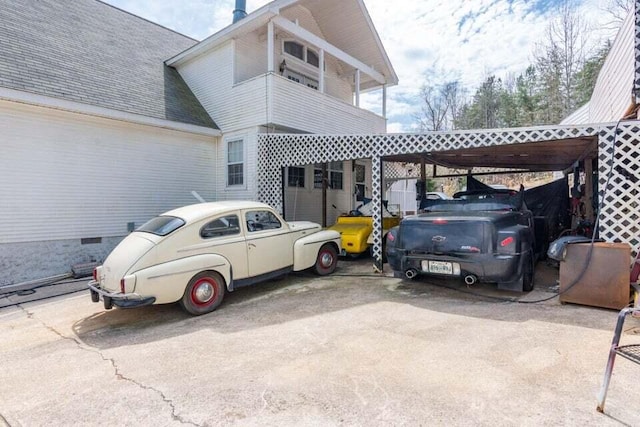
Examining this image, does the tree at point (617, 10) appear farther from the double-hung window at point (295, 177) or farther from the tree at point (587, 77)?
the double-hung window at point (295, 177)

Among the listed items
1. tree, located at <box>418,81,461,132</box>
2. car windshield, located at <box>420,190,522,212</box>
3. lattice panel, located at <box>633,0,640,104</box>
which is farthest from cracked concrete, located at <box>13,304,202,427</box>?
tree, located at <box>418,81,461,132</box>

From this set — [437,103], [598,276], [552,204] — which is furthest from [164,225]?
[437,103]

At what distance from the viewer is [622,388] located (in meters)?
2.85

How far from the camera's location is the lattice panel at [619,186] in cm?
574

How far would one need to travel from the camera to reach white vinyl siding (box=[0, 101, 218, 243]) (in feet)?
24.6

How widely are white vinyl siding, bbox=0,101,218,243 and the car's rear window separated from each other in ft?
13.8

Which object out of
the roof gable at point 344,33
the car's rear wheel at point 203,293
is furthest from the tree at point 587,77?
the car's rear wheel at point 203,293

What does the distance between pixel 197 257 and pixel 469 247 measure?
4.10m

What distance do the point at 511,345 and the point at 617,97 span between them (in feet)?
23.0

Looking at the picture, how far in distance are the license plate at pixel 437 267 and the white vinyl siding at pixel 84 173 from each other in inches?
298

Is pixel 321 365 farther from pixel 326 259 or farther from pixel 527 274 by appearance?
pixel 326 259

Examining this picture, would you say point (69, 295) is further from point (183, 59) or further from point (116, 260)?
point (183, 59)

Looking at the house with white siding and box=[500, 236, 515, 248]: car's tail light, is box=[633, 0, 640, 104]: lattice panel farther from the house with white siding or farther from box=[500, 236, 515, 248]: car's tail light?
the house with white siding

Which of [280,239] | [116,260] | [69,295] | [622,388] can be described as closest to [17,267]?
[69,295]
